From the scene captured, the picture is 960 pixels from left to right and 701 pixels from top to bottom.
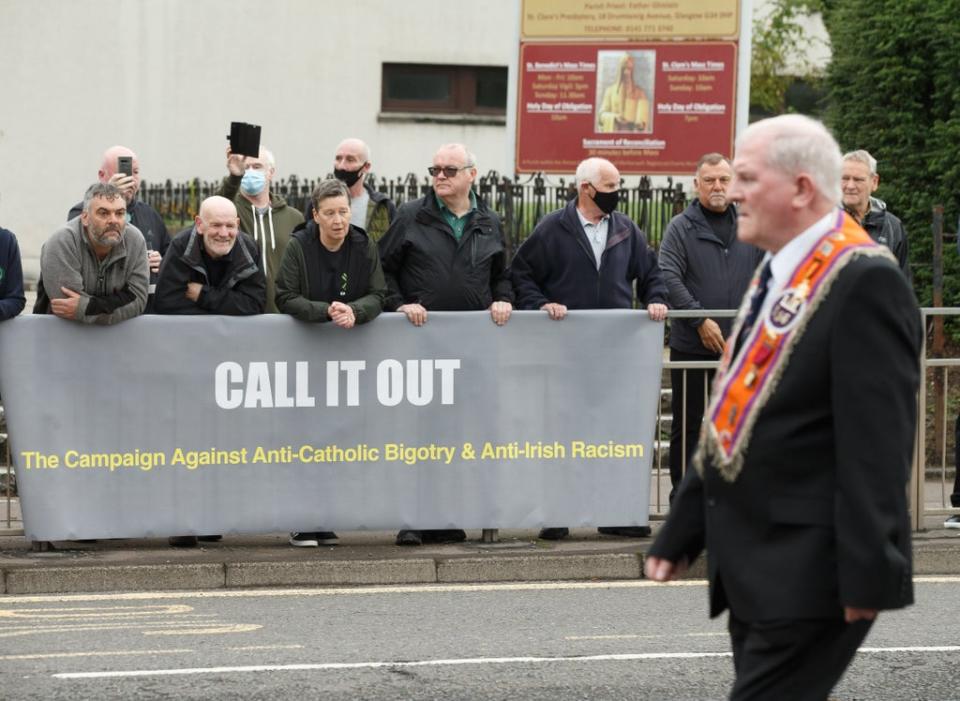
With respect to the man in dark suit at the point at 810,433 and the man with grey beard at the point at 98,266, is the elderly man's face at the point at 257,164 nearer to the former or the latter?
the man with grey beard at the point at 98,266

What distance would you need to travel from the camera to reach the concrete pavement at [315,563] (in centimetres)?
920

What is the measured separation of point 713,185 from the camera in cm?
1033

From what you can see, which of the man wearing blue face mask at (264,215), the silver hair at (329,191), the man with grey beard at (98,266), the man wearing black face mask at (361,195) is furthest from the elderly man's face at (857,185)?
the man with grey beard at (98,266)

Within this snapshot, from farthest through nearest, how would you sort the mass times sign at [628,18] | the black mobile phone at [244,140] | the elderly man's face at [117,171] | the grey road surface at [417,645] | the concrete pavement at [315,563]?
the mass times sign at [628,18] < the black mobile phone at [244,140] < the elderly man's face at [117,171] < the concrete pavement at [315,563] < the grey road surface at [417,645]

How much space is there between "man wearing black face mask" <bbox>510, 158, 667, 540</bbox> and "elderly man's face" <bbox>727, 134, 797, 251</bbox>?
614cm

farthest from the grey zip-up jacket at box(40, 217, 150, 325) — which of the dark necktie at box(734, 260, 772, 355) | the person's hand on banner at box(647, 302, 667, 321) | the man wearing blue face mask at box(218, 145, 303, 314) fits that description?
the dark necktie at box(734, 260, 772, 355)

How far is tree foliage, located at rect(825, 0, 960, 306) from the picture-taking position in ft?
56.0

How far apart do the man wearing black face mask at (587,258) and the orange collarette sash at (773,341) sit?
609 centimetres

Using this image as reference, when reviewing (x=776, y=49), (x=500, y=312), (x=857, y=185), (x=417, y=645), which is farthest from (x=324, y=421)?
(x=776, y=49)

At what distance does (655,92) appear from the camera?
1664 cm

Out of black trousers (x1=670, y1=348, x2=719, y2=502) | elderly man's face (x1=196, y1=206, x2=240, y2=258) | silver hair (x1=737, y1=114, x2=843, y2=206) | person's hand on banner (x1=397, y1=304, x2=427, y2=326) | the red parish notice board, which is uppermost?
the red parish notice board

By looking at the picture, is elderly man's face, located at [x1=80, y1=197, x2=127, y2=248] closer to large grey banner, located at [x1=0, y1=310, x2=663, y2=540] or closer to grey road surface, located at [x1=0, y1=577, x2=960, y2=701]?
large grey banner, located at [x1=0, y1=310, x2=663, y2=540]

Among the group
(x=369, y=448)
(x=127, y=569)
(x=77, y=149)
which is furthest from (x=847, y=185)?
(x=77, y=149)

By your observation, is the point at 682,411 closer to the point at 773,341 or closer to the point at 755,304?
the point at 755,304
